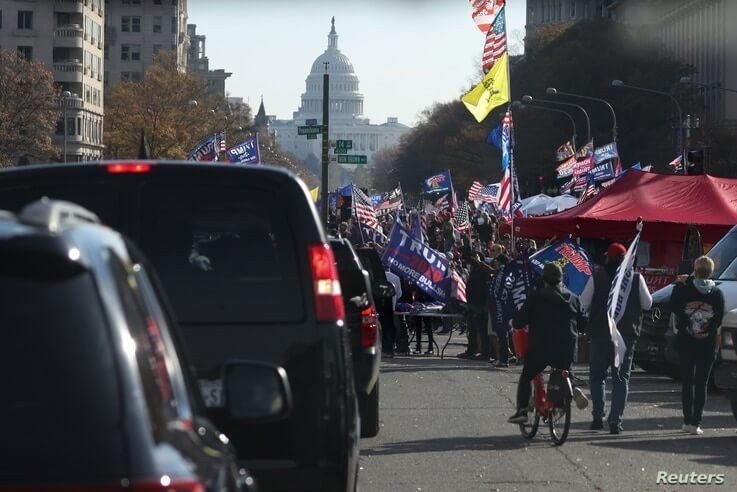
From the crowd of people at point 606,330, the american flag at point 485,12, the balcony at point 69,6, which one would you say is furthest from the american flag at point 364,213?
the balcony at point 69,6

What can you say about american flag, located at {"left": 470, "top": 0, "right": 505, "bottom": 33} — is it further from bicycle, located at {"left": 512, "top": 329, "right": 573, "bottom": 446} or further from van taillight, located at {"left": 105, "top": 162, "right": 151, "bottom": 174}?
van taillight, located at {"left": 105, "top": 162, "right": 151, "bottom": 174}

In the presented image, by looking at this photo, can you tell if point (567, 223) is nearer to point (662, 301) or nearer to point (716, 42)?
point (662, 301)

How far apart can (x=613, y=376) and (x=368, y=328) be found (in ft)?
16.2

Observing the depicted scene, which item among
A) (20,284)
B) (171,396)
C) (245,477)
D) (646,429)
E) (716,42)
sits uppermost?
(716,42)

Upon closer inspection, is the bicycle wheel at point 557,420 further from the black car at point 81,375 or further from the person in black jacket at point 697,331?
the black car at point 81,375

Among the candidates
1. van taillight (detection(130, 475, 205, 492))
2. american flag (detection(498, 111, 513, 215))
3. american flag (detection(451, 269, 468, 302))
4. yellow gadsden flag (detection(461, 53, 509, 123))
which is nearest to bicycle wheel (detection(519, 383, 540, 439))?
van taillight (detection(130, 475, 205, 492))

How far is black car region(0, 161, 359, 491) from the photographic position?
19.8ft

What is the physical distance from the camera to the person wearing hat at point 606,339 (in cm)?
1405

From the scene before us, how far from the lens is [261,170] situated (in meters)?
6.30

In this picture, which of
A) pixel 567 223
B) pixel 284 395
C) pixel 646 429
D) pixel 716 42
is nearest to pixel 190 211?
pixel 284 395

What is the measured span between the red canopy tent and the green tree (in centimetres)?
4820

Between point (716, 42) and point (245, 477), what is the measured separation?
78.6 meters

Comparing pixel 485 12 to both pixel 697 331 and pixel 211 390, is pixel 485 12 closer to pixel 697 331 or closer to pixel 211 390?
pixel 697 331

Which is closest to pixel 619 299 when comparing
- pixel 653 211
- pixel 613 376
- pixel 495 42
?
pixel 613 376
